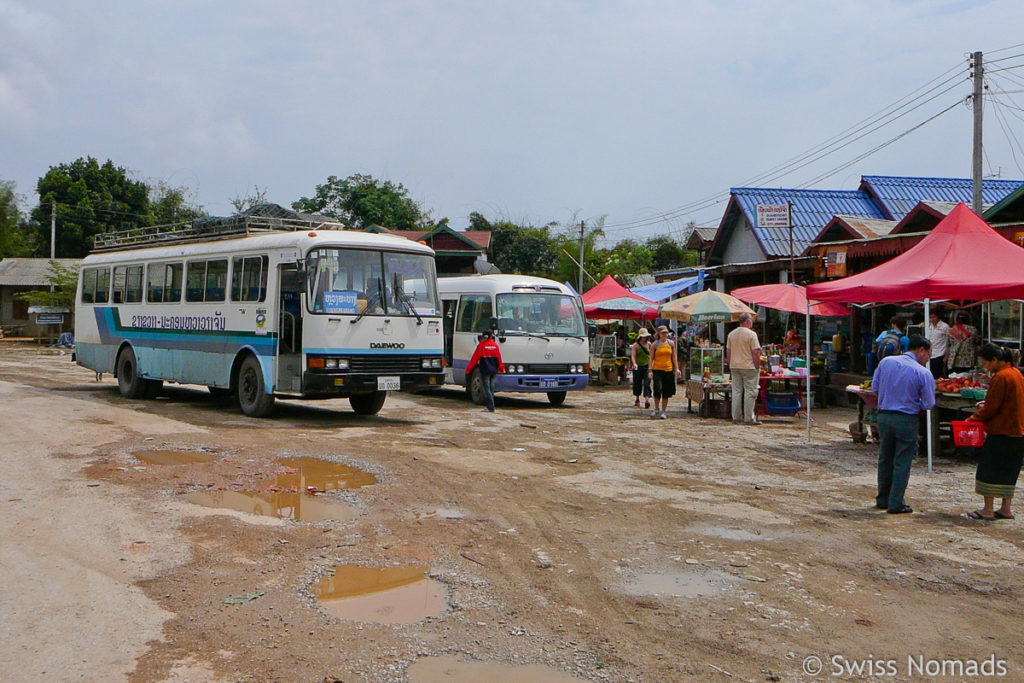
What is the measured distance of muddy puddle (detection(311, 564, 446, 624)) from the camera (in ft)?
17.7

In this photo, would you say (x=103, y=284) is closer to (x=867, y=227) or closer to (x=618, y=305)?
(x=618, y=305)

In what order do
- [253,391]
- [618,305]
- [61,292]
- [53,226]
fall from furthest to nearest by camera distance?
1. [53,226]
2. [61,292]
3. [618,305]
4. [253,391]

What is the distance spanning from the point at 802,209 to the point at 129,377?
20426 millimetres

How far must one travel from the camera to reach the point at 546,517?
26.5 feet

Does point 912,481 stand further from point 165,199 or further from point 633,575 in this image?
point 165,199

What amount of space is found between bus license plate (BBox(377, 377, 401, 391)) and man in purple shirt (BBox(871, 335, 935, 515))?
7.65m

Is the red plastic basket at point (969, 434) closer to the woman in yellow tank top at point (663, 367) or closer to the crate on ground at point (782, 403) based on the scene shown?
the woman in yellow tank top at point (663, 367)

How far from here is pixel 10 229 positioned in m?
60.3

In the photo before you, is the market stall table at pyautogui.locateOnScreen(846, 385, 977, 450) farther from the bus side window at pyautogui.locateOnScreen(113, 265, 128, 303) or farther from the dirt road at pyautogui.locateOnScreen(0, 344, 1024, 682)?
the bus side window at pyautogui.locateOnScreen(113, 265, 128, 303)

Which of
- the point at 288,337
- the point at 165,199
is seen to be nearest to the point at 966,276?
the point at 288,337

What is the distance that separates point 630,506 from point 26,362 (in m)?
29.1

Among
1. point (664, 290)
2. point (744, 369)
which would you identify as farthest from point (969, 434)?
point (664, 290)

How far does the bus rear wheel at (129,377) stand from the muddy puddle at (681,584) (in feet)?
47.1

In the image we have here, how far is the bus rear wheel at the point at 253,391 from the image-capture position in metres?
14.5
